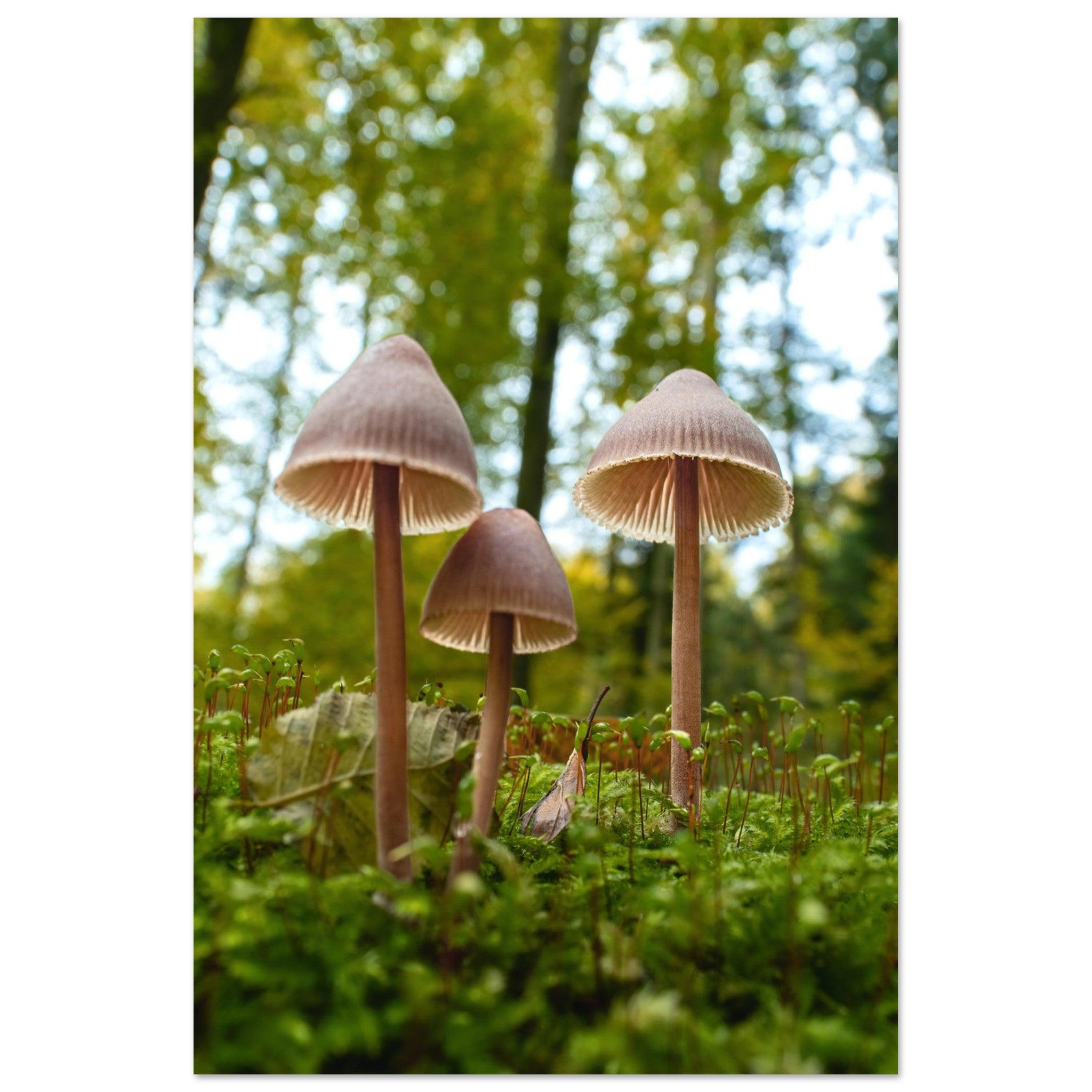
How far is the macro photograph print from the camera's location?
1.23 m

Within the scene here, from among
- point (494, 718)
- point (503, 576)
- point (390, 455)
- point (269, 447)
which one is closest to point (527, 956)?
point (494, 718)

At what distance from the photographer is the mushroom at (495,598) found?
52.4 inches

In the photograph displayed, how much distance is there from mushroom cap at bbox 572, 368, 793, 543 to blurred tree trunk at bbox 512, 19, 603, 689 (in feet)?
8.78

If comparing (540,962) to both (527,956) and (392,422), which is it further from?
(392,422)

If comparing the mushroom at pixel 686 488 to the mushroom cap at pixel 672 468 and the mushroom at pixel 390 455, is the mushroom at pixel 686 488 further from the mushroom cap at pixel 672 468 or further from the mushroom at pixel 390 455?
the mushroom at pixel 390 455

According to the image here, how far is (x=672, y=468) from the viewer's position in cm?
221

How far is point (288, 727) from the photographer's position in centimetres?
145

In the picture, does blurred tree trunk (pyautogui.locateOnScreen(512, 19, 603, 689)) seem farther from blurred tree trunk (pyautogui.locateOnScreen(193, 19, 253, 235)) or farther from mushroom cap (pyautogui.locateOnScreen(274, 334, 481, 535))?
mushroom cap (pyautogui.locateOnScreen(274, 334, 481, 535))

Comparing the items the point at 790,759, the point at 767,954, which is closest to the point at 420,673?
the point at 790,759

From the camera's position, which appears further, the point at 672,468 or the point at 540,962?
the point at 672,468

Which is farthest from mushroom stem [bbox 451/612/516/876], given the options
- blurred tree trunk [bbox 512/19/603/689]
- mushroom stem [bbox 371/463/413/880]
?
blurred tree trunk [bbox 512/19/603/689]

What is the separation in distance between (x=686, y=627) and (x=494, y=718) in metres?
0.62

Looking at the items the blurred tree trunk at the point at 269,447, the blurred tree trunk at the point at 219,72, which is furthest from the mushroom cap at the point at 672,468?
the blurred tree trunk at the point at 269,447
